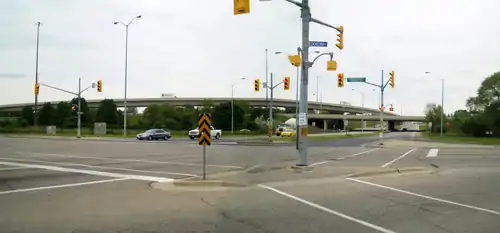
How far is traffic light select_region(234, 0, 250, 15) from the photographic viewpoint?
49.7ft

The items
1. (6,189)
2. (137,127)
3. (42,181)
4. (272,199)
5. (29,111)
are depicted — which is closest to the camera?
(272,199)

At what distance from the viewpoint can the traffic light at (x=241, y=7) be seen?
1516cm

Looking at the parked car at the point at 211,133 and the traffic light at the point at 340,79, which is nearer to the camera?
the traffic light at the point at 340,79

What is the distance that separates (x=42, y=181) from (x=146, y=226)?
7.81 meters

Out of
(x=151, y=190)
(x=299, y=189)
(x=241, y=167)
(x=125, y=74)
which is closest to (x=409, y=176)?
(x=299, y=189)

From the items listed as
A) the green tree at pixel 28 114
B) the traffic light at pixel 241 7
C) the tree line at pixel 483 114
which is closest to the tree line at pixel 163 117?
the green tree at pixel 28 114

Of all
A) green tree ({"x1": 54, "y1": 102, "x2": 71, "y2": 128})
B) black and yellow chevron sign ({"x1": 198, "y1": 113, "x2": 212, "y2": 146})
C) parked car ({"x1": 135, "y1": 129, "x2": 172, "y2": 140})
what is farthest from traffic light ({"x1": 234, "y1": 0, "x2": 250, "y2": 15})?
green tree ({"x1": 54, "y1": 102, "x2": 71, "y2": 128})

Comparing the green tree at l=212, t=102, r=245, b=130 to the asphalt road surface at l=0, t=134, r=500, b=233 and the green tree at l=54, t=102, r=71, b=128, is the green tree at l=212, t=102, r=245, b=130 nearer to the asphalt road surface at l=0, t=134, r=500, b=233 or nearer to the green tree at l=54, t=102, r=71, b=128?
the green tree at l=54, t=102, r=71, b=128

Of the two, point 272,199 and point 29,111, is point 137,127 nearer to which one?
point 29,111

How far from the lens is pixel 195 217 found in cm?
863

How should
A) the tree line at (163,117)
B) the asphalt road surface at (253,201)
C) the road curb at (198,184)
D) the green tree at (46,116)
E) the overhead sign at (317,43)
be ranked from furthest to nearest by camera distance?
the green tree at (46,116) < the tree line at (163,117) < the overhead sign at (317,43) < the road curb at (198,184) < the asphalt road surface at (253,201)

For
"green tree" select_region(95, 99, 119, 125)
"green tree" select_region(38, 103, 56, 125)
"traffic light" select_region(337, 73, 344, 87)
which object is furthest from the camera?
"green tree" select_region(95, 99, 119, 125)

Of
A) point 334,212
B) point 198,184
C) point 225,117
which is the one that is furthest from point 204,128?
point 225,117

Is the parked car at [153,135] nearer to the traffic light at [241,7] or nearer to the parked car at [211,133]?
the parked car at [211,133]
